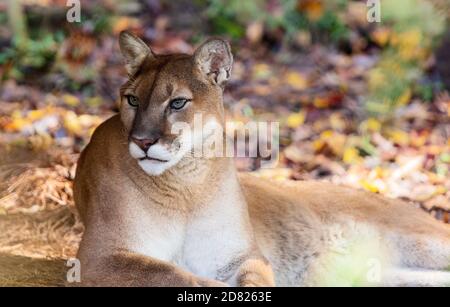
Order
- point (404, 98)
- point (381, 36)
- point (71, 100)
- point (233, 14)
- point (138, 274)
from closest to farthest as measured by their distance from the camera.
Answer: point (138, 274) → point (71, 100) → point (404, 98) → point (381, 36) → point (233, 14)

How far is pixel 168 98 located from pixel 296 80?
13.9 feet

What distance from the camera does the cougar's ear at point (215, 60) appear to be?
4.84 meters

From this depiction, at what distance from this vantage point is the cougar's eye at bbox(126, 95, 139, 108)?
15.8 feet

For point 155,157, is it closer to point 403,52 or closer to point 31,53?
point 31,53

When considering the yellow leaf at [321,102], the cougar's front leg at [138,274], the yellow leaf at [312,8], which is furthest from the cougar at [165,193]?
the yellow leaf at [312,8]

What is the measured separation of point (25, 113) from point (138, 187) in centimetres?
327

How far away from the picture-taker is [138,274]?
4500 mm

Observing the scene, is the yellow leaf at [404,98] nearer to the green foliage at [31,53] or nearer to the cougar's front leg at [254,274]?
the green foliage at [31,53]

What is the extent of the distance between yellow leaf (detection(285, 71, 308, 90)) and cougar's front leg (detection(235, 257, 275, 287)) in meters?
3.96

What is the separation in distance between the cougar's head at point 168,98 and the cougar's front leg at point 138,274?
0.44 metres

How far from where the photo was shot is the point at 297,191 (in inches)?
236

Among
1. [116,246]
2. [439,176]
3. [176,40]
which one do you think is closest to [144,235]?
[116,246]

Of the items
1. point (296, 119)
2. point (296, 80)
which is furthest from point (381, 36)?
point (296, 119)

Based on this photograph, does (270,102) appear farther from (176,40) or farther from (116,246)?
(116,246)
